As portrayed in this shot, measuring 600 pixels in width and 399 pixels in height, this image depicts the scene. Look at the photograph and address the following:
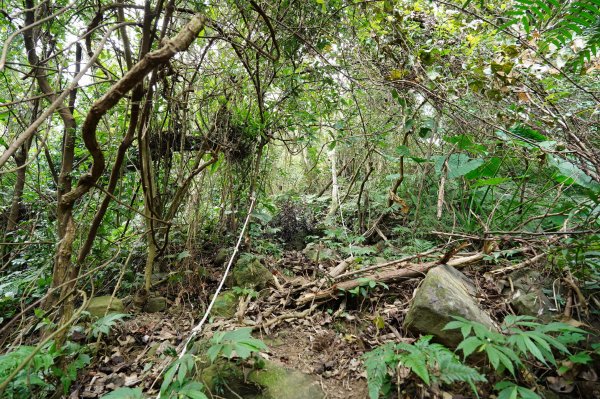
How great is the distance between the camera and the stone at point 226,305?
2.85 metres

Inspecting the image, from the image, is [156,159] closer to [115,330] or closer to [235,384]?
[115,330]

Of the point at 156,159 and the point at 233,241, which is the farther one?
the point at 233,241

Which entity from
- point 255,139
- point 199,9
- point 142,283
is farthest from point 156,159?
point 199,9

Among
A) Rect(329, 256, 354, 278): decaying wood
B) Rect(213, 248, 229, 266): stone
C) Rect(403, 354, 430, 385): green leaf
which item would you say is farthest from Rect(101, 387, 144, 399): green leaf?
Rect(213, 248, 229, 266): stone

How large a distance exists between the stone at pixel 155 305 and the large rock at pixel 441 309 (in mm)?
2310

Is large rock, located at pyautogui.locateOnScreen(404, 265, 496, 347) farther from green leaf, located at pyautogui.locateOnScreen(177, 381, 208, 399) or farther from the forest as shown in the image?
green leaf, located at pyautogui.locateOnScreen(177, 381, 208, 399)

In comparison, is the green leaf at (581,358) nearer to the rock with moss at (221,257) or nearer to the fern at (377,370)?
the fern at (377,370)

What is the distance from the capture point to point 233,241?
3.89m

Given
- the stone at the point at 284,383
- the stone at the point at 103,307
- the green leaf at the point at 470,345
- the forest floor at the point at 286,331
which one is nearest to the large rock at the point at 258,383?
the stone at the point at 284,383

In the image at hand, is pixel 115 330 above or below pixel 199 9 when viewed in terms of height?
below

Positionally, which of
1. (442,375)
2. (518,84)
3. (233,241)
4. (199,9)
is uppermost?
(199,9)

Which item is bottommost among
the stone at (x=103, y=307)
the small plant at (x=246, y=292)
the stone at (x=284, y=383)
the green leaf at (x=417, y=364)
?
the stone at (x=284, y=383)

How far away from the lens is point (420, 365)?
155 centimetres

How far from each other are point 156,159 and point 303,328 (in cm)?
257
